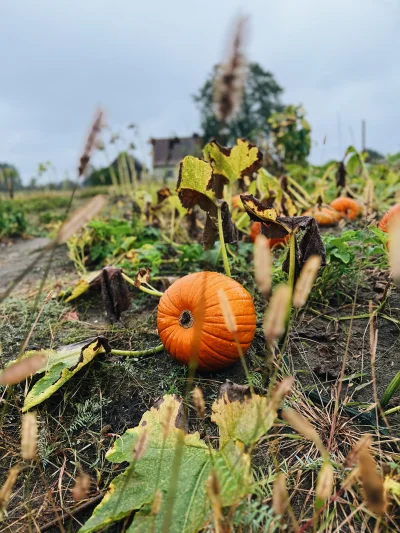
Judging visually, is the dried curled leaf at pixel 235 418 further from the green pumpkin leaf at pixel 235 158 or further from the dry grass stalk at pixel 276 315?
the green pumpkin leaf at pixel 235 158

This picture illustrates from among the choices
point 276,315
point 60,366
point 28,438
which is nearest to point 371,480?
point 276,315

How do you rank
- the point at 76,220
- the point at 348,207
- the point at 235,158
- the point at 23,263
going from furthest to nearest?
the point at 23,263
the point at 348,207
the point at 235,158
the point at 76,220

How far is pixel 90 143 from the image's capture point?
842 millimetres

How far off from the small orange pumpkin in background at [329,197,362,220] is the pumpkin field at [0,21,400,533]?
1.00 m

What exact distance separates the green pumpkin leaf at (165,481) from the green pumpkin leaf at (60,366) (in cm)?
36

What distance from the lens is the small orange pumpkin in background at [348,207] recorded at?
3404mm

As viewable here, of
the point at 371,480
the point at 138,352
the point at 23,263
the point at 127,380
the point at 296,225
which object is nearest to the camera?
the point at 371,480

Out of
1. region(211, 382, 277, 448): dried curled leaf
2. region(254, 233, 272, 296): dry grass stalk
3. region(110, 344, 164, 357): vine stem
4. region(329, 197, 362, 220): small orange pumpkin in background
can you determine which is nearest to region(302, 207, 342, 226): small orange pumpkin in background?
region(329, 197, 362, 220): small orange pumpkin in background

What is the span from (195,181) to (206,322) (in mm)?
547

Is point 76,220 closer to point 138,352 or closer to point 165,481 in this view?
point 165,481

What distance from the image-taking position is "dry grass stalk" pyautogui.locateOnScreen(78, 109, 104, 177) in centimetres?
82

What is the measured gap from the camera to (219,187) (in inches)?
89.5

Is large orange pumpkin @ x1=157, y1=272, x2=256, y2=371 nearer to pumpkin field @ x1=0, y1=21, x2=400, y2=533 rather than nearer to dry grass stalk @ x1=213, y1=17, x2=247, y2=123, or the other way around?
pumpkin field @ x1=0, y1=21, x2=400, y2=533

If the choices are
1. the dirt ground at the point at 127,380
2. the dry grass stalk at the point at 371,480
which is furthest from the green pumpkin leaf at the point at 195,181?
the dry grass stalk at the point at 371,480
